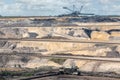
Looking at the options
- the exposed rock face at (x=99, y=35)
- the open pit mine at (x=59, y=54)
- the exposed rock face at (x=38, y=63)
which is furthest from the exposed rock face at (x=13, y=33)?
the exposed rock face at (x=38, y=63)

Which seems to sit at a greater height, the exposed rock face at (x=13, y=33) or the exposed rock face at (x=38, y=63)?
the exposed rock face at (x=13, y=33)

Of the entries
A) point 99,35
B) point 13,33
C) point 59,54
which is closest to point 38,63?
point 59,54

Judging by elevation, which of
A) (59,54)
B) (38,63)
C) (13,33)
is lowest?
(38,63)

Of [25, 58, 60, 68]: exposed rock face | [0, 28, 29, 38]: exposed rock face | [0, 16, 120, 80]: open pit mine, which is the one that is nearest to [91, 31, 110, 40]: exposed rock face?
[0, 16, 120, 80]: open pit mine

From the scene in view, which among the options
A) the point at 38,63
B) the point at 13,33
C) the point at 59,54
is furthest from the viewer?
the point at 13,33

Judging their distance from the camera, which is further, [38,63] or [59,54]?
[59,54]

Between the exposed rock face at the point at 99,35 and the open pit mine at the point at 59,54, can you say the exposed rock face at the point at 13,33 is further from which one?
the exposed rock face at the point at 99,35

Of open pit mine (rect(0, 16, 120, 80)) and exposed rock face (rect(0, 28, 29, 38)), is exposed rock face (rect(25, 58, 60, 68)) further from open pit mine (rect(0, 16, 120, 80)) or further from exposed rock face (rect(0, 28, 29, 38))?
exposed rock face (rect(0, 28, 29, 38))

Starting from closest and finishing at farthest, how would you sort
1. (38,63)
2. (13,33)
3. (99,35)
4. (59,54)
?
(38,63), (59,54), (99,35), (13,33)

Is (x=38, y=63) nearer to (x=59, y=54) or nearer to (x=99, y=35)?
(x=59, y=54)
